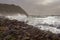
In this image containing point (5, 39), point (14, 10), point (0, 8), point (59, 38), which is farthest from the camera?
point (14, 10)

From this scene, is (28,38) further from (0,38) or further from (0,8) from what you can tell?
(0,8)

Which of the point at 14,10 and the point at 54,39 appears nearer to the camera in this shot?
the point at 54,39

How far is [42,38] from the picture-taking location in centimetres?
886

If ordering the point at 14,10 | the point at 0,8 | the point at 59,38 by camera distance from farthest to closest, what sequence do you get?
1. the point at 14,10
2. the point at 0,8
3. the point at 59,38

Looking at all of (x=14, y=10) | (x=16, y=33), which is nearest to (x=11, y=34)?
(x=16, y=33)

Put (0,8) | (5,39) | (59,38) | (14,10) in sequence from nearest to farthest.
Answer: (5,39) < (59,38) < (0,8) < (14,10)

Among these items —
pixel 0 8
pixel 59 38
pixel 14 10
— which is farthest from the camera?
pixel 14 10

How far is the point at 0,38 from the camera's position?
8.70 m

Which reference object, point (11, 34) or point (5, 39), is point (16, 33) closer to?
point (11, 34)

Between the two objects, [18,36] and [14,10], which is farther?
[14,10]

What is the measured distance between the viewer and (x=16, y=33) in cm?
938

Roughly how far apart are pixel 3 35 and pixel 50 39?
8.49 ft

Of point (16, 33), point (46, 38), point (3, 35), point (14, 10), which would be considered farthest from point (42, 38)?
point (14, 10)

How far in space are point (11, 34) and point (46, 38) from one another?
1.95 m
